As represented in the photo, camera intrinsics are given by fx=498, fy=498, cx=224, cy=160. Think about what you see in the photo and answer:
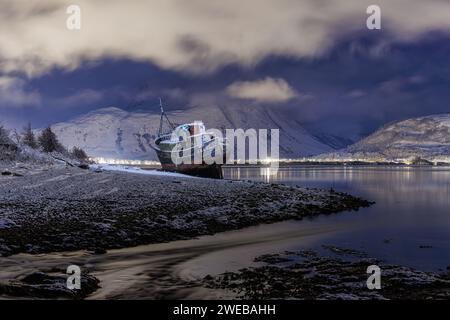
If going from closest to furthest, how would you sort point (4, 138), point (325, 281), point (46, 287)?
point (46, 287), point (325, 281), point (4, 138)

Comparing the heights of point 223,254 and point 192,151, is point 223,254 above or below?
below

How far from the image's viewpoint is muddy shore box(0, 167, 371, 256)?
2212 cm

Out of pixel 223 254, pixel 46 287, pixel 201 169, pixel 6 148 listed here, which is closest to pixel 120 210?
pixel 223 254

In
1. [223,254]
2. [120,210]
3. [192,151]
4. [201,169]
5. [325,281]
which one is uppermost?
[192,151]

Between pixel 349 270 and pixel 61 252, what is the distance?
11505 millimetres

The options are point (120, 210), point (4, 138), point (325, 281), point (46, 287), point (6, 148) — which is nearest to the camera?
point (46, 287)

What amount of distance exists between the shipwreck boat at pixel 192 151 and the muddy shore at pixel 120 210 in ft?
122

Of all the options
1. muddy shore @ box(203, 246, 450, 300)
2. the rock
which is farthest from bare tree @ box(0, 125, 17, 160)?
muddy shore @ box(203, 246, 450, 300)

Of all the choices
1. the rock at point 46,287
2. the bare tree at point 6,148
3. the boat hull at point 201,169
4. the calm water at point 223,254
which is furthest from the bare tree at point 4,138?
the rock at point 46,287

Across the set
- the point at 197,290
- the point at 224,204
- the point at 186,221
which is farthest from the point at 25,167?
the point at 197,290

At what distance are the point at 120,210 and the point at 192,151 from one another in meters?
58.6

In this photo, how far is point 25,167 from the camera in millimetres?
55031

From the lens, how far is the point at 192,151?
86.8 m

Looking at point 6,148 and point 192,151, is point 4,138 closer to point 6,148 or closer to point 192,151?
point 6,148
